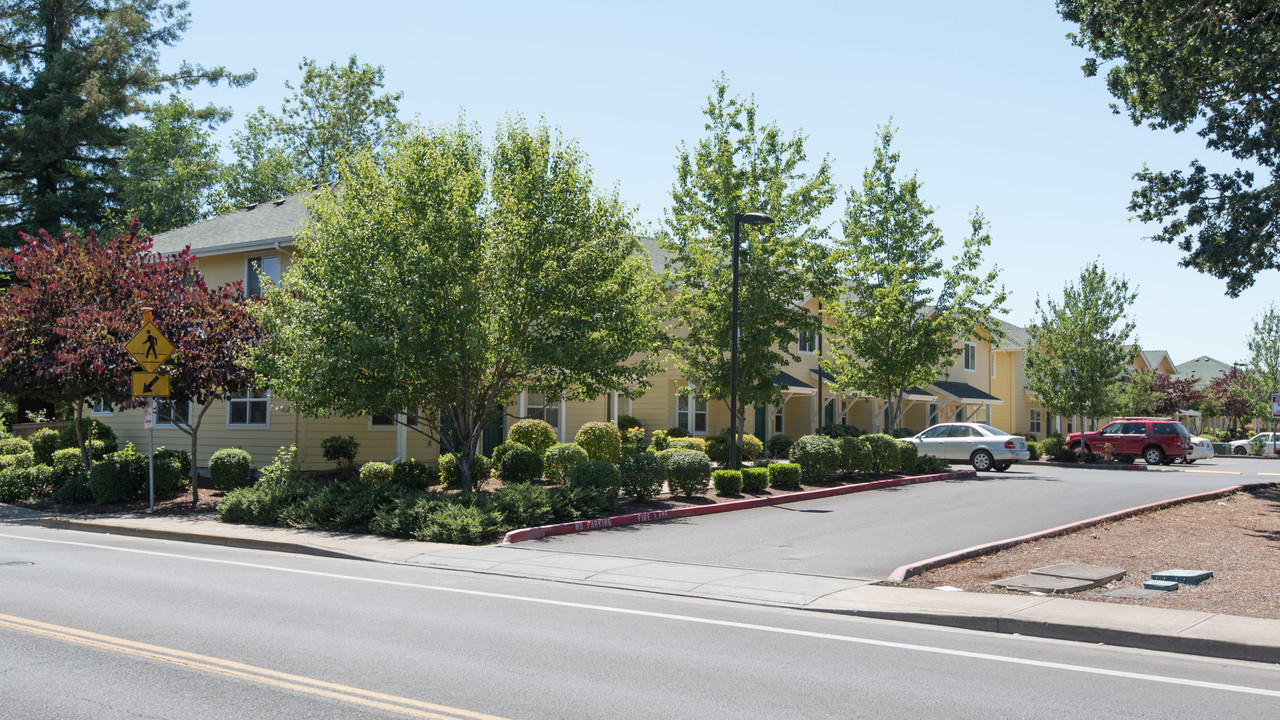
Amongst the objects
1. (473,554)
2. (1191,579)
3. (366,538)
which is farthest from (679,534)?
(1191,579)

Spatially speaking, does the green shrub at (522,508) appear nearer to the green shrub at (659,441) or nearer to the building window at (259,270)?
the building window at (259,270)

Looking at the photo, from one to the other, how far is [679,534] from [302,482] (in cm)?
756

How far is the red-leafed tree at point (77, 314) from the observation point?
19.1 m

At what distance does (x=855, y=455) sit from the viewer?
78.5ft

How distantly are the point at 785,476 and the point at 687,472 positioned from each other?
3.42m

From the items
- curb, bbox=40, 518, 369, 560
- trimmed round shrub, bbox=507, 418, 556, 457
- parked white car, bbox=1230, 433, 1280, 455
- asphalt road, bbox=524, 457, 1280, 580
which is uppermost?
trimmed round shrub, bbox=507, 418, 556, 457

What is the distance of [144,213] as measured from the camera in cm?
4256

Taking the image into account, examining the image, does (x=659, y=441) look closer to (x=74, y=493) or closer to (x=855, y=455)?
(x=855, y=455)

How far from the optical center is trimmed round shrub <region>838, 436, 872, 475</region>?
23750 millimetres

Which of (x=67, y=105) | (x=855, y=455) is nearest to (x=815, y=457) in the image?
(x=855, y=455)

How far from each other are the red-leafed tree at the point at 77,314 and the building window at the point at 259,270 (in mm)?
3892

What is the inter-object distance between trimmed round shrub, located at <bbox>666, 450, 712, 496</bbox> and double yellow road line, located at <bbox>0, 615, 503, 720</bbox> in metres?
12.3

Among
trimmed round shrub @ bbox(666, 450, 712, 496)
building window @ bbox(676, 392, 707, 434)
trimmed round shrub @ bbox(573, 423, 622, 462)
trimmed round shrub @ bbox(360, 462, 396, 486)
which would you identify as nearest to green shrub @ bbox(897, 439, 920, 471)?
trimmed round shrub @ bbox(573, 423, 622, 462)

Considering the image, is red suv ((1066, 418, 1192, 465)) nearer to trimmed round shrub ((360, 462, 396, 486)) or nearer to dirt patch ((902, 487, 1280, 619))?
dirt patch ((902, 487, 1280, 619))
